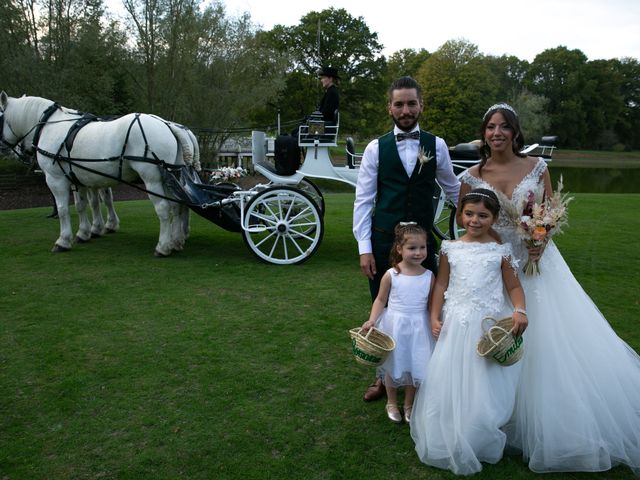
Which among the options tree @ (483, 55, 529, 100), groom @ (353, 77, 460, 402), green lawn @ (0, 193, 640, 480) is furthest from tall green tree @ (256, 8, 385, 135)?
groom @ (353, 77, 460, 402)

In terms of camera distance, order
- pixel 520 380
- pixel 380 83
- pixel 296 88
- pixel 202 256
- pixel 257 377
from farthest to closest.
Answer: pixel 380 83, pixel 296 88, pixel 202 256, pixel 257 377, pixel 520 380

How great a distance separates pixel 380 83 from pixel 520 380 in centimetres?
3258

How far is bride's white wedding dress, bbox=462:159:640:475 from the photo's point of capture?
250 centimetres

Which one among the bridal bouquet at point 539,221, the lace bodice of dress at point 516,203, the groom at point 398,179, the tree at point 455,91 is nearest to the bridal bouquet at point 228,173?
the groom at point 398,179

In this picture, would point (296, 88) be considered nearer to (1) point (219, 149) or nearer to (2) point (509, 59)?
(1) point (219, 149)

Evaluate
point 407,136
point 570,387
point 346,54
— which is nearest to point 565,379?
point 570,387

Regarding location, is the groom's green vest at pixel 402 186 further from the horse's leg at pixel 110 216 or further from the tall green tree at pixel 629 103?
the tall green tree at pixel 629 103

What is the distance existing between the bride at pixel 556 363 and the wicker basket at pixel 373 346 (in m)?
0.74

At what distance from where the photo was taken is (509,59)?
195 feet

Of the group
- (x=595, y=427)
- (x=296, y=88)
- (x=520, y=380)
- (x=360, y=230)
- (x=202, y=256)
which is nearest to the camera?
(x=595, y=427)

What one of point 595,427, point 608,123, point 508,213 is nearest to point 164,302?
point 508,213

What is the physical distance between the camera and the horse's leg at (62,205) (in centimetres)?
688

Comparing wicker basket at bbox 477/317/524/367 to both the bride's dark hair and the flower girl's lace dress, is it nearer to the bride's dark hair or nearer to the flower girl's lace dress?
the flower girl's lace dress

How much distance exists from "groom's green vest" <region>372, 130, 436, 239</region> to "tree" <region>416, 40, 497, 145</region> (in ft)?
113
